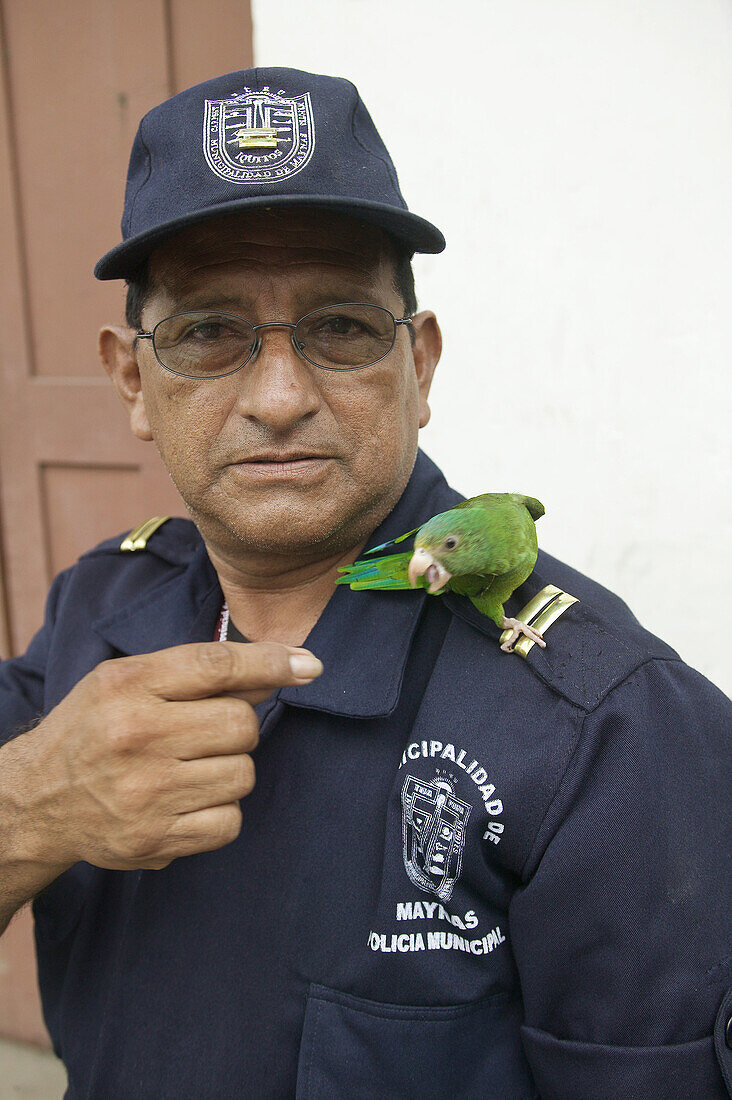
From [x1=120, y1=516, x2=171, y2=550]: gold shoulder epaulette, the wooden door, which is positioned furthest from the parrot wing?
the wooden door

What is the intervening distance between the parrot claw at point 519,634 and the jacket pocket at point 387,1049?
57cm

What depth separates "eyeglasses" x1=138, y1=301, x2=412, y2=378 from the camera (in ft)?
4.09

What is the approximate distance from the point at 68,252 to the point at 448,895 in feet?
8.31

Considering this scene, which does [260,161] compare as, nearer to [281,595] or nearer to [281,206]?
[281,206]

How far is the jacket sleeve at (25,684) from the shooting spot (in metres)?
1.66

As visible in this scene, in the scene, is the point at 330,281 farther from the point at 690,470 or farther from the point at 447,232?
the point at 690,470

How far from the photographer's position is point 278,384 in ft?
3.99

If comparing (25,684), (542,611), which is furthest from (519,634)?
(25,684)

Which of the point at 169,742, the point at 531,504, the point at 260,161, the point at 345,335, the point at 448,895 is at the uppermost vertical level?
the point at 260,161

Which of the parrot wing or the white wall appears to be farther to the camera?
the white wall

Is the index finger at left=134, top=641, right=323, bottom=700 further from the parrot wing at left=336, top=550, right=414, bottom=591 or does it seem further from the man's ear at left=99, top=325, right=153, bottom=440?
the man's ear at left=99, top=325, right=153, bottom=440

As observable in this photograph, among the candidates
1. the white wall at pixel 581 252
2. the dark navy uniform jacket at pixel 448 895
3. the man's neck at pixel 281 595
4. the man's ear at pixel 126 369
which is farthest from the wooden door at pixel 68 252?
the dark navy uniform jacket at pixel 448 895

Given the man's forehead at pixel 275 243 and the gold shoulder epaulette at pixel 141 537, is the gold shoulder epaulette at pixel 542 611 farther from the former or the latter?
the gold shoulder epaulette at pixel 141 537

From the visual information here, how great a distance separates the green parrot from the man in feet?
0.18
